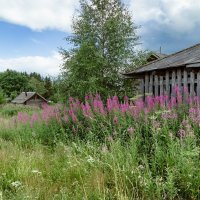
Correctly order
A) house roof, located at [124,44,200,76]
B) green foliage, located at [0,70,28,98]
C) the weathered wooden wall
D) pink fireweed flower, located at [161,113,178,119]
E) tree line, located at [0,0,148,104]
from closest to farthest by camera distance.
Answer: pink fireweed flower, located at [161,113,178,119] → house roof, located at [124,44,200,76] → the weathered wooden wall → tree line, located at [0,0,148,104] → green foliage, located at [0,70,28,98]

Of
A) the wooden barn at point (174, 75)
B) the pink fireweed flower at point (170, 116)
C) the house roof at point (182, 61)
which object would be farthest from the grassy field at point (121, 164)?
the wooden barn at point (174, 75)

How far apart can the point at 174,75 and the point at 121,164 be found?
6.12 meters

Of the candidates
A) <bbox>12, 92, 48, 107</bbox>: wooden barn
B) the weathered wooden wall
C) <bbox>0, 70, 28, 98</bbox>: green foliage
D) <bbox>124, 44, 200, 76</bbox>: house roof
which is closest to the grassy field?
<bbox>124, 44, 200, 76</bbox>: house roof

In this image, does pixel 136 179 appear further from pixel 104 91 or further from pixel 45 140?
pixel 104 91

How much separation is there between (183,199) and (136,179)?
2.00 feet

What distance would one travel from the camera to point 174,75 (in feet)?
33.8

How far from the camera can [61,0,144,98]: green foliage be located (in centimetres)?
1766

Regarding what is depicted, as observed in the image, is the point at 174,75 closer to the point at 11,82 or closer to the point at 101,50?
the point at 101,50

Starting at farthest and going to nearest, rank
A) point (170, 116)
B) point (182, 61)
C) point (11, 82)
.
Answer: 1. point (11, 82)
2. point (182, 61)
3. point (170, 116)

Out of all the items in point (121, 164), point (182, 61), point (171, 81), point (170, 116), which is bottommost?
point (121, 164)

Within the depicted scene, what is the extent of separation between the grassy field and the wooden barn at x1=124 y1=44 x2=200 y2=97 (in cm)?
340

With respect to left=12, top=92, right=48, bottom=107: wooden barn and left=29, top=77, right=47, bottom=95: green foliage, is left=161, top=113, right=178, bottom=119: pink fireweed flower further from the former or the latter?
left=29, top=77, right=47, bottom=95: green foliage

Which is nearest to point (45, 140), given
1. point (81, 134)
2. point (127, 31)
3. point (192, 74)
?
point (81, 134)

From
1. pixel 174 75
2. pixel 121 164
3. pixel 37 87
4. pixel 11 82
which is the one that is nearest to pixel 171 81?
pixel 174 75
